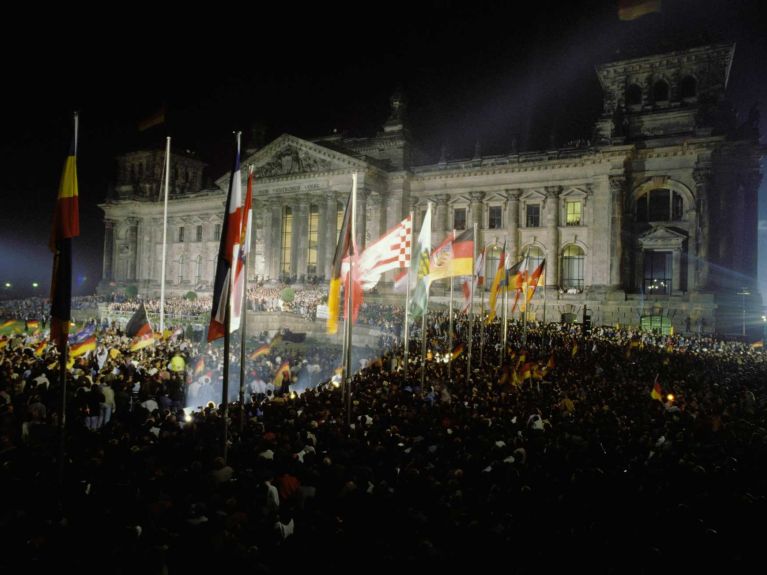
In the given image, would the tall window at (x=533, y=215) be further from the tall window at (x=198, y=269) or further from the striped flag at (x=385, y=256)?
the tall window at (x=198, y=269)

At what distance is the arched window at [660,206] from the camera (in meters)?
41.6

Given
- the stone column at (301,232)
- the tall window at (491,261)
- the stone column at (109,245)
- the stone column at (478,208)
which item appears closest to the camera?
the tall window at (491,261)

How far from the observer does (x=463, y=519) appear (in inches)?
252

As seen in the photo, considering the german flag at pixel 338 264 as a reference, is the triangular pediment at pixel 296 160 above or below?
above

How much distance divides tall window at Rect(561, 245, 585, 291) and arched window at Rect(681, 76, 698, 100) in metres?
14.3

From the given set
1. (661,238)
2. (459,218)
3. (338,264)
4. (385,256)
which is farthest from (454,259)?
(459,218)

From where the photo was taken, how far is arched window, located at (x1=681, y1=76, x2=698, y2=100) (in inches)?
1662

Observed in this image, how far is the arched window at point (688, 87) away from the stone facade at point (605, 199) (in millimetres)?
79

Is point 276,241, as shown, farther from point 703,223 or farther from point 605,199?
point 703,223

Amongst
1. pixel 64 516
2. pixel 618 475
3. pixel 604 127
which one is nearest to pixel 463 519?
pixel 618 475

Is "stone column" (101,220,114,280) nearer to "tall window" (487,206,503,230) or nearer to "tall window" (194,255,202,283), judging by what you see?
"tall window" (194,255,202,283)

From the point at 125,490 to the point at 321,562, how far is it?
2921 millimetres

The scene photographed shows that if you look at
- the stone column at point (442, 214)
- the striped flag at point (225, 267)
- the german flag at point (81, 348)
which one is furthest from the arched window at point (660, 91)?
the german flag at point (81, 348)

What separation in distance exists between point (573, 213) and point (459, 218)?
34.2ft
